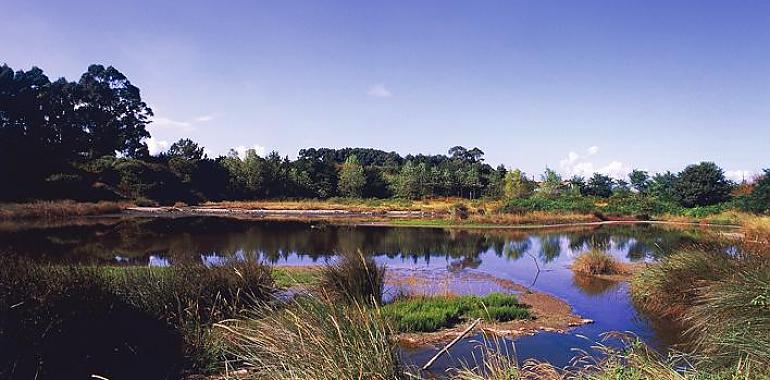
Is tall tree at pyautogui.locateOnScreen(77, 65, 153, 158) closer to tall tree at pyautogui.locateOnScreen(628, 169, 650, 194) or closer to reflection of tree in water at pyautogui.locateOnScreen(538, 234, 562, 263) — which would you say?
reflection of tree in water at pyautogui.locateOnScreen(538, 234, 562, 263)

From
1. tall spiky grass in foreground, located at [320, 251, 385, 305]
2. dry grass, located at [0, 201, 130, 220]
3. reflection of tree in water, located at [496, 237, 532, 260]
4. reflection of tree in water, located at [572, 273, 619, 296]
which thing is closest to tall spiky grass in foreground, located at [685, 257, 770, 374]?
reflection of tree in water, located at [572, 273, 619, 296]

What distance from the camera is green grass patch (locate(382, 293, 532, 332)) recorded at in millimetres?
10203

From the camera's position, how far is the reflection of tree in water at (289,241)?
71.8ft

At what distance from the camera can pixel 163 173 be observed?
5475 centimetres

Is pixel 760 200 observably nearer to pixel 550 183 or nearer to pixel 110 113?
pixel 550 183

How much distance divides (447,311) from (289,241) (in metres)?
17.4

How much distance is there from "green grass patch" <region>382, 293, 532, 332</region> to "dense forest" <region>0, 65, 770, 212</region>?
3743 cm

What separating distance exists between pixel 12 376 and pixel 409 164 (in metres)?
63.1

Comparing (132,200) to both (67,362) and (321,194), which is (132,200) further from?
(67,362)

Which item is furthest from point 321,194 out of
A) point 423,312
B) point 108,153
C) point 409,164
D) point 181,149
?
point 423,312

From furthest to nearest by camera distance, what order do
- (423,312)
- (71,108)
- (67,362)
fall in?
(71,108) → (423,312) → (67,362)

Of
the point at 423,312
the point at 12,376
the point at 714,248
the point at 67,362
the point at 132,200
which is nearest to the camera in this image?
the point at 12,376

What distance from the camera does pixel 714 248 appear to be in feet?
39.4

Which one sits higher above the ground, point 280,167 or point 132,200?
point 280,167
